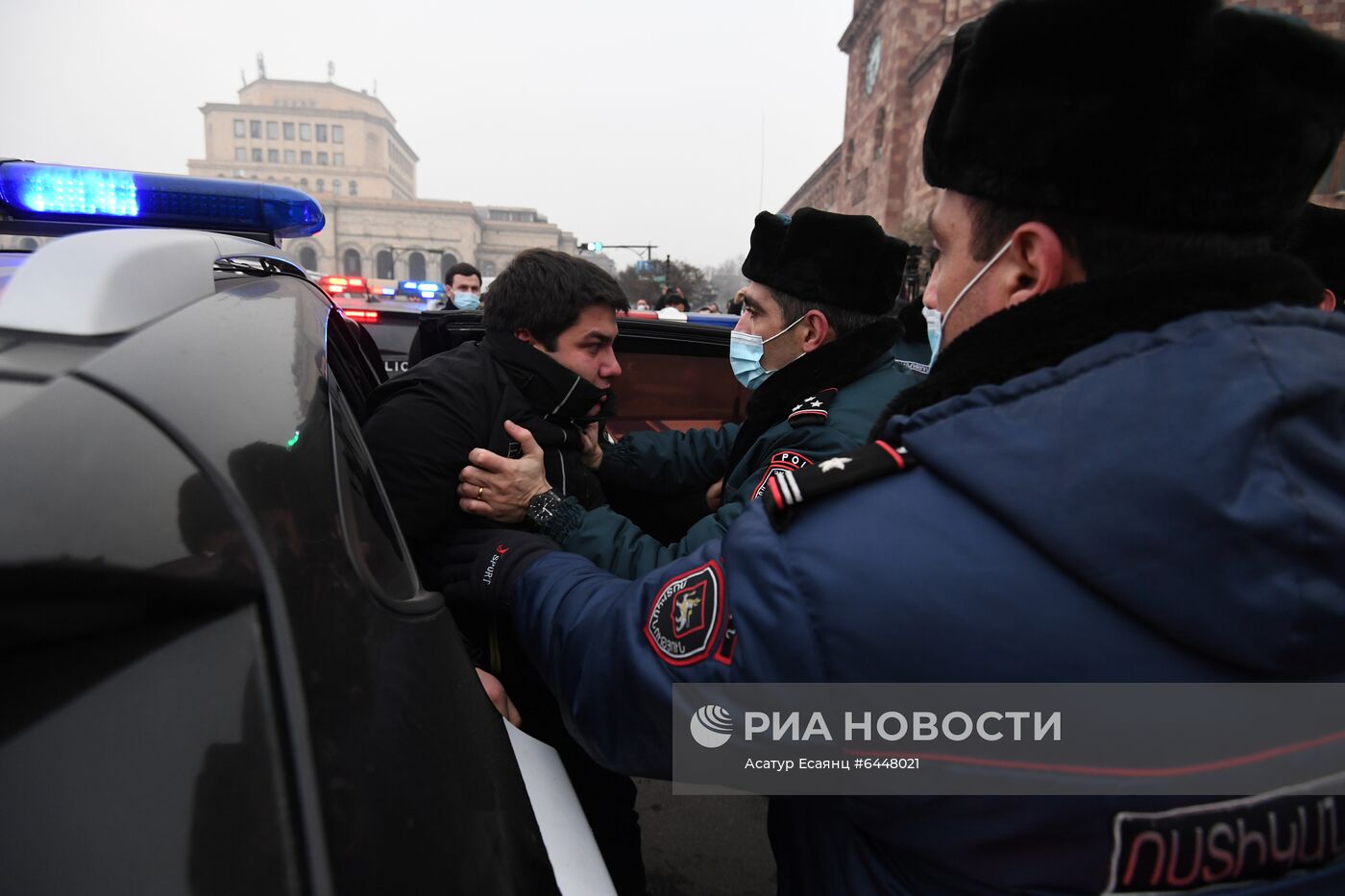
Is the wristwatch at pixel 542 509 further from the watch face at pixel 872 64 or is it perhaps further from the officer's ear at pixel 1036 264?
the watch face at pixel 872 64

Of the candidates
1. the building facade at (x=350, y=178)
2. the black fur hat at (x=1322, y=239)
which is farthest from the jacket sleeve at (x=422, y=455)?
the building facade at (x=350, y=178)

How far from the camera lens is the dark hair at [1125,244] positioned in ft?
3.05

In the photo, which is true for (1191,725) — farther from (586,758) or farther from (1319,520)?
(586,758)

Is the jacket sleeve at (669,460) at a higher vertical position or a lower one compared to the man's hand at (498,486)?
lower

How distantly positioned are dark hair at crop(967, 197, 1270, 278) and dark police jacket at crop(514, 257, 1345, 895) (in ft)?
0.22

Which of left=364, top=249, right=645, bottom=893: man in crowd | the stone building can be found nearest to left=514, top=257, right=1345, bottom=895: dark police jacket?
left=364, top=249, right=645, bottom=893: man in crowd

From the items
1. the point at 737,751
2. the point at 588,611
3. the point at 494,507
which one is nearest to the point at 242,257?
the point at 494,507

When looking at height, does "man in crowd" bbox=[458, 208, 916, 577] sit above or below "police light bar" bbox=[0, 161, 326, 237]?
below

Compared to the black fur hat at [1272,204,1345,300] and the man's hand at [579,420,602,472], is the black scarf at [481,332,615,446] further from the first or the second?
the black fur hat at [1272,204,1345,300]

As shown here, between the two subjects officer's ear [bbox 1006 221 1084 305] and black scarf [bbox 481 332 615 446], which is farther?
black scarf [bbox 481 332 615 446]

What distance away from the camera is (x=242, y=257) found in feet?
4.41

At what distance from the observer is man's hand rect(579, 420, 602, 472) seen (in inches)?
95.4

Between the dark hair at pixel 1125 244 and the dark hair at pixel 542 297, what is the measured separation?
134 cm

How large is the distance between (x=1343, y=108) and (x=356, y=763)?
4.43 feet
